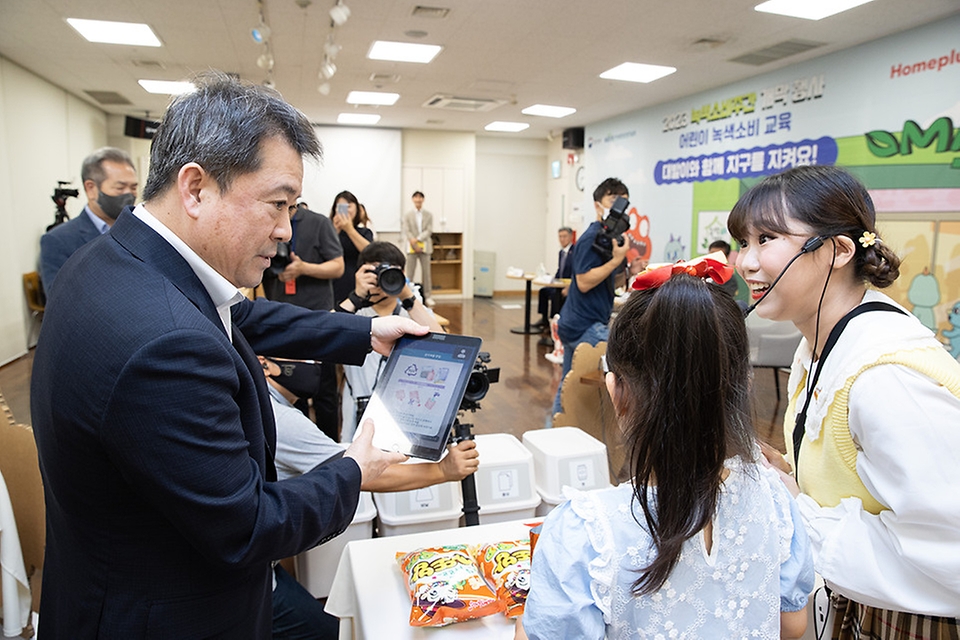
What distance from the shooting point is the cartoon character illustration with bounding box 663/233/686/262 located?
7893 mm

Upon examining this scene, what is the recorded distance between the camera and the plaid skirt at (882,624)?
107 centimetres

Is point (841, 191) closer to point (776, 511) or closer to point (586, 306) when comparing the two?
point (776, 511)

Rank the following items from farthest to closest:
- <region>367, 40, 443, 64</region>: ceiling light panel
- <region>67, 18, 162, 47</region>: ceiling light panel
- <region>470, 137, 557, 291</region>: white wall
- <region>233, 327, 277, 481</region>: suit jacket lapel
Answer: <region>470, 137, 557, 291</region>: white wall
<region>367, 40, 443, 64</region>: ceiling light panel
<region>67, 18, 162, 47</region>: ceiling light panel
<region>233, 327, 277, 481</region>: suit jacket lapel

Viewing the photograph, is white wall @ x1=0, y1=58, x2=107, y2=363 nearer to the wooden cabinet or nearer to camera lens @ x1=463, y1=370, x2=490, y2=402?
the wooden cabinet

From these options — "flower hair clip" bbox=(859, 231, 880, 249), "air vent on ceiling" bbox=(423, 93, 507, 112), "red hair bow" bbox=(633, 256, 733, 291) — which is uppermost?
"air vent on ceiling" bbox=(423, 93, 507, 112)

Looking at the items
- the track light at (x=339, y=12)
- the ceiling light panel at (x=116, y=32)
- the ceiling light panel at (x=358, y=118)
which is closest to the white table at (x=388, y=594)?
the track light at (x=339, y=12)

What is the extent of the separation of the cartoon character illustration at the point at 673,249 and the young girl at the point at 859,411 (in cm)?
682

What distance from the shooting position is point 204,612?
0.91 m

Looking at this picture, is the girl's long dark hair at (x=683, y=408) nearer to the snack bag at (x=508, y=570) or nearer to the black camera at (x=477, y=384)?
the snack bag at (x=508, y=570)

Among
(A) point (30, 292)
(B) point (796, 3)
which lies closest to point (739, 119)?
(B) point (796, 3)

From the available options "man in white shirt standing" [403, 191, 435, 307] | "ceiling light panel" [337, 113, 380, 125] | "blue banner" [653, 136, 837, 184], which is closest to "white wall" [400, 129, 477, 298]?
"man in white shirt standing" [403, 191, 435, 307]

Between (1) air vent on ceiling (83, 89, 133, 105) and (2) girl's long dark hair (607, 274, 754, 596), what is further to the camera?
(1) air vent on ceiling (83, 89, 133, 105)

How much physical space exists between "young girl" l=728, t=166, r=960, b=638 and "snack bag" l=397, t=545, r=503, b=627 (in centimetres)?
60

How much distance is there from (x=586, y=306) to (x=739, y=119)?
4.33 m
